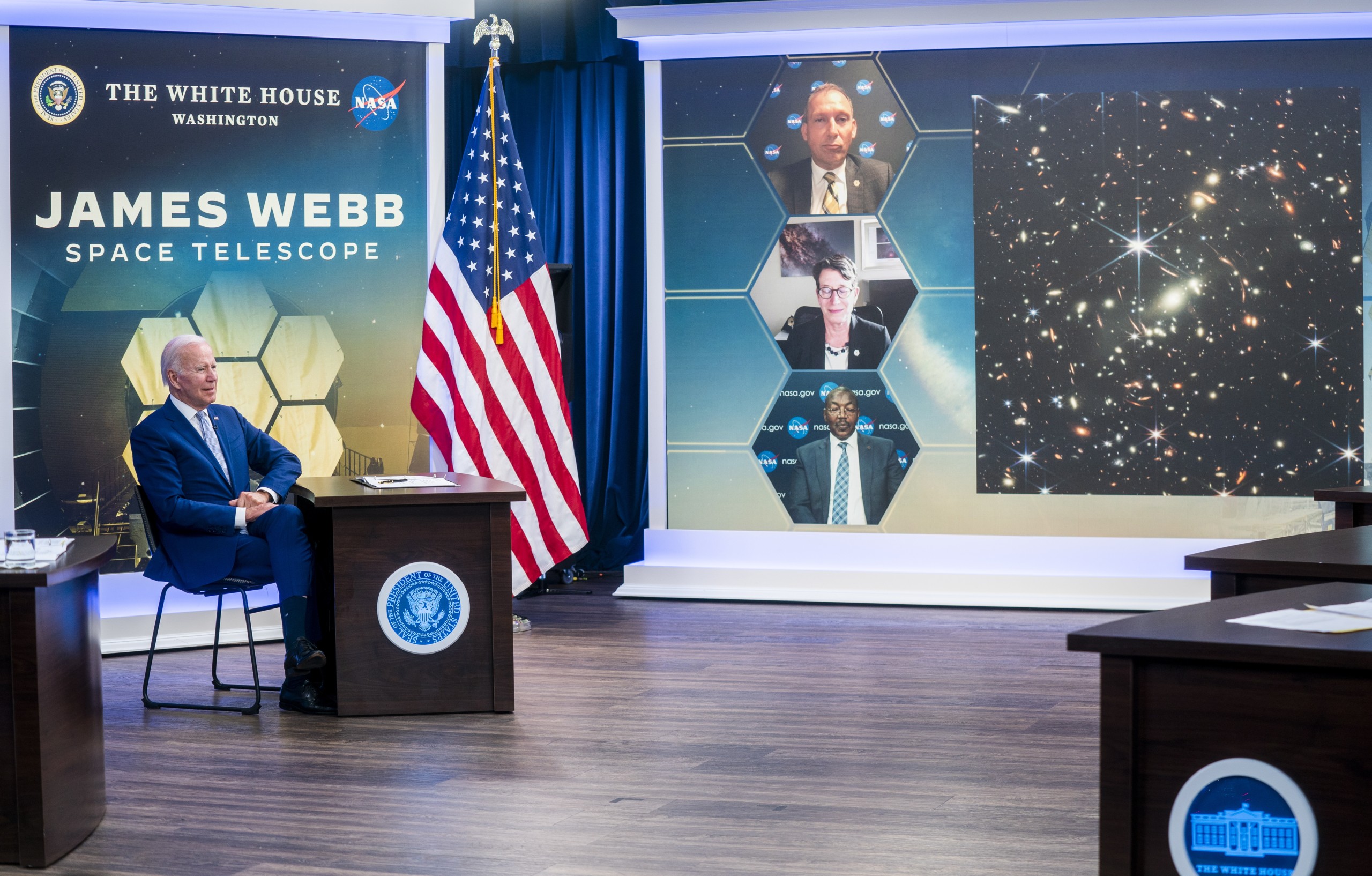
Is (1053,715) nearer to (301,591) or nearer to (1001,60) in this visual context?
(301,591)

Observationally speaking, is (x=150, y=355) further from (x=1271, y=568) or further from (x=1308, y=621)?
(x=1308, y=621)

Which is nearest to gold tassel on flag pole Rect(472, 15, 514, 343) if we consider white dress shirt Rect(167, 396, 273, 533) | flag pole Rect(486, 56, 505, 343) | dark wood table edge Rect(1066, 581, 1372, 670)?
flag pole Rect(486, 56, 505, 343)

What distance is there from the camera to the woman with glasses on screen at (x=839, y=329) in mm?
6621

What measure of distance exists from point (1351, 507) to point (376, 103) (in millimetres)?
4227

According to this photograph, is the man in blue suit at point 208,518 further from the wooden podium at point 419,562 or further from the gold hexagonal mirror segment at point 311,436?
the gold hexagonal mirror segment at point 311,436

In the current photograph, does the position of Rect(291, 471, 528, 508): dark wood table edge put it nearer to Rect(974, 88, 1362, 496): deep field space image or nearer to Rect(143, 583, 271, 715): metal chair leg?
Rect(143, 583, 271, 715): metal chair leg

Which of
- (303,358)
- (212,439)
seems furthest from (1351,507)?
(303,358)

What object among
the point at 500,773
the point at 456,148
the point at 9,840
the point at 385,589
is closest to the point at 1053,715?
the point at 500,773

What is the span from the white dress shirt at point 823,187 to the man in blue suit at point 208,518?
3.16 meters

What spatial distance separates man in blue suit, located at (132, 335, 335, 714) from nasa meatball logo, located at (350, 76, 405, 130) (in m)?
1.67

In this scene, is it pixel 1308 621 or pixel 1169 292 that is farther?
pixel 1169 292

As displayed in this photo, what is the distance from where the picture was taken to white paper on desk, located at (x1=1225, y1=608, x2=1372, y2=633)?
2051 millimetres

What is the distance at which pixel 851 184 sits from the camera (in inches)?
260

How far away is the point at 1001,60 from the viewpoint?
644cm
